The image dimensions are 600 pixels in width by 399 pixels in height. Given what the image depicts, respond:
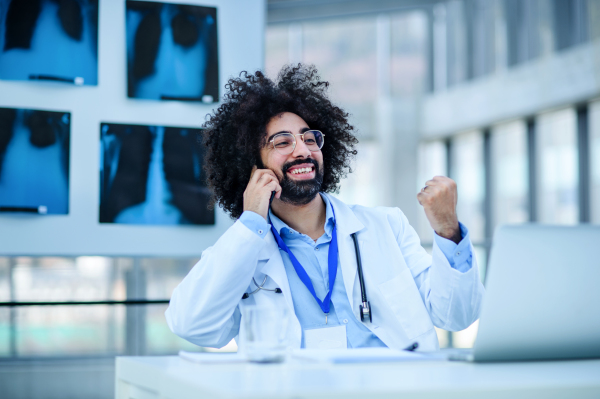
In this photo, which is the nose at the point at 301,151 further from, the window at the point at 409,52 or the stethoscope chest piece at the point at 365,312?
the window at the point at 409,52

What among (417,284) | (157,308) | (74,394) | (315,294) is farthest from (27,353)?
(417,284)

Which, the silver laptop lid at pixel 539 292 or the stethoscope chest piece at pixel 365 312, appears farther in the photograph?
the stethoscope chest piece at pixel 365 312

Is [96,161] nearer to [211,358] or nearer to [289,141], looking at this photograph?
[289,141]

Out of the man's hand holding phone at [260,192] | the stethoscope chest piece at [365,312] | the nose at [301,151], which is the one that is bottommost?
the stethoscope chest piece at [365,312]

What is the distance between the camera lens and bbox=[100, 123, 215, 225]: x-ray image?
2559 mm

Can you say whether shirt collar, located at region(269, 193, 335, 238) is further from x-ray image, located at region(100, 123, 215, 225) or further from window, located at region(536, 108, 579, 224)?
window, located at region(536, 108, 579, 224)

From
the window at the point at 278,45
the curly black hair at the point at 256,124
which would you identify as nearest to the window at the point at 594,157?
the window at the point at 278,45

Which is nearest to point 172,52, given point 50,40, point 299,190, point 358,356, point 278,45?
point 50,40

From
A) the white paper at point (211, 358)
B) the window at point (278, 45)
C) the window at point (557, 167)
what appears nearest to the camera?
the white paper at point (211, 358)

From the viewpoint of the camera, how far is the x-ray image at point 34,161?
8.06 ft

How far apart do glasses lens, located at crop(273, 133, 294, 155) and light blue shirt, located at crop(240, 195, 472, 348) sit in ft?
0.91

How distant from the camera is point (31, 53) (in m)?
2.51

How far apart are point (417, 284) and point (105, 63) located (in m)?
1.55

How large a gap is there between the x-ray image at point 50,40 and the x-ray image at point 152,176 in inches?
10.8
